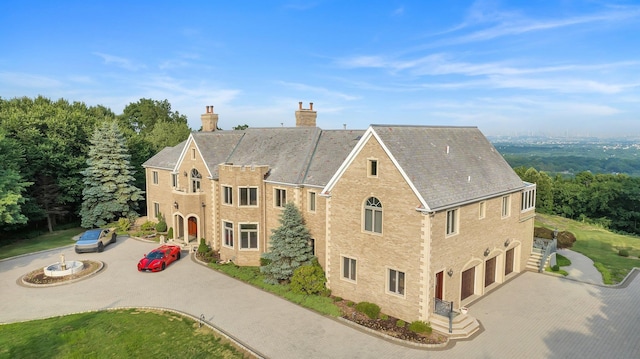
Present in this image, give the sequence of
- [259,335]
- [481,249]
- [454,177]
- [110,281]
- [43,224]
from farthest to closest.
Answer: [43,224], [110,281], [481,249], [454,177], [259,335]

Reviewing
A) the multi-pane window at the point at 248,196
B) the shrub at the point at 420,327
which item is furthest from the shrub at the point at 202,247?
the shrub at the point at 420,327

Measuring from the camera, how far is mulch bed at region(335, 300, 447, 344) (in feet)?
59.3

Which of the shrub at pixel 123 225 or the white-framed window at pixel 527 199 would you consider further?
the shrub at pixel 123 225

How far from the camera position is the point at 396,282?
20.2m

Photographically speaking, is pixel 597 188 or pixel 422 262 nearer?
pixel 422 262

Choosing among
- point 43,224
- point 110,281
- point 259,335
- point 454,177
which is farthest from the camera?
point 43,224

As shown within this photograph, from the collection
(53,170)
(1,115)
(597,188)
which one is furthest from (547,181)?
(1,115)

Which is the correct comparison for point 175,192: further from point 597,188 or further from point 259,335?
point 597,188

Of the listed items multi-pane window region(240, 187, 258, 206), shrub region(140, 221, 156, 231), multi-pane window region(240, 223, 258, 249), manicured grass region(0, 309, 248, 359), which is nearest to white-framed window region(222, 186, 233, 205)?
multi-pane window region(240, 187, 258, 206)

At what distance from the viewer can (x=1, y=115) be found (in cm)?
4059

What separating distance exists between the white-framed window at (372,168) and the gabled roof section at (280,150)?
6.69 meters

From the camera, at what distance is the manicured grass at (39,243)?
33.3m

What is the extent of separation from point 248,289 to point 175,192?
44.4 ft

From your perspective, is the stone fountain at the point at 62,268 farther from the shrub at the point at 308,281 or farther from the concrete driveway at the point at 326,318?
the shrub at the point at 308,281
